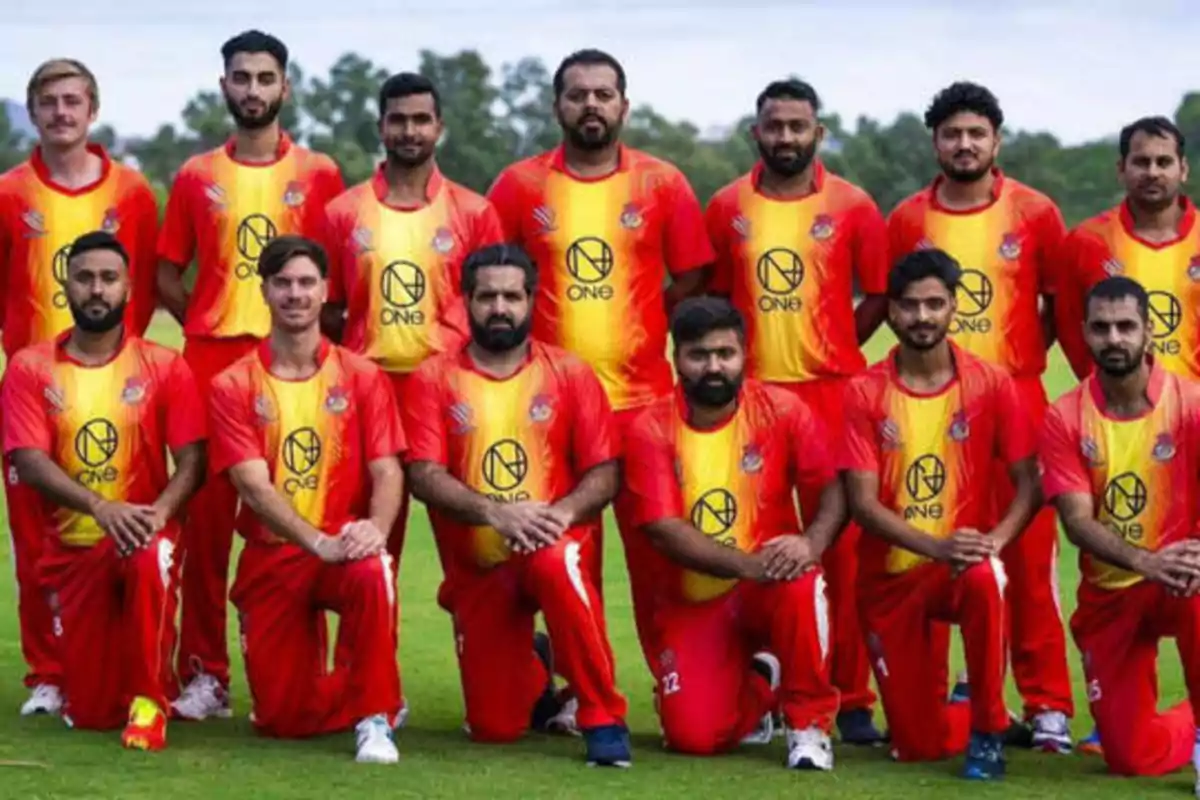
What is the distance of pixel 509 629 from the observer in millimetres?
8453

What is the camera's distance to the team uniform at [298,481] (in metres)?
8.24

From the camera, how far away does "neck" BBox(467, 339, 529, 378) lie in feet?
27.3

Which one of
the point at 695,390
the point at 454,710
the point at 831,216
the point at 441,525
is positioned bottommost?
the point at 454,710

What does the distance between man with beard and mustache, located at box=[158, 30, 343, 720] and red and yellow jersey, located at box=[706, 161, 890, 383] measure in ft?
4.99

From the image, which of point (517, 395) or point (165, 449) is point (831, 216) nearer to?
point (517, 395)

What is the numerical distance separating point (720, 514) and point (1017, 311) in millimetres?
1371

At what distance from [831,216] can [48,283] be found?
2.76 meters

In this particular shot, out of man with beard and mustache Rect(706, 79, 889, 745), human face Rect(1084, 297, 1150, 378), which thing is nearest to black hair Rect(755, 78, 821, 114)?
man with beard and mustache Rect(706, 79, 889, 745)

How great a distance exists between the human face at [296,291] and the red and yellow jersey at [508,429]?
418 mm

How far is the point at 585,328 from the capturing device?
29.1ft

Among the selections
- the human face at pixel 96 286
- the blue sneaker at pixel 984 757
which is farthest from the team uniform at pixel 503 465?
the blue sneaker at pixel 984 757

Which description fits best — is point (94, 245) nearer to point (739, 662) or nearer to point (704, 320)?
point (704, 320)

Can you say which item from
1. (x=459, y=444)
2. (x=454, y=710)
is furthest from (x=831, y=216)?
(x=454, y=710)

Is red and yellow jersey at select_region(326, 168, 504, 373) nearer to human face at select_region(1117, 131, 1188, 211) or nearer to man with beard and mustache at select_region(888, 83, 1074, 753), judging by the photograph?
man with beard and mustache at select_region(888, 83, 1074, 753)
